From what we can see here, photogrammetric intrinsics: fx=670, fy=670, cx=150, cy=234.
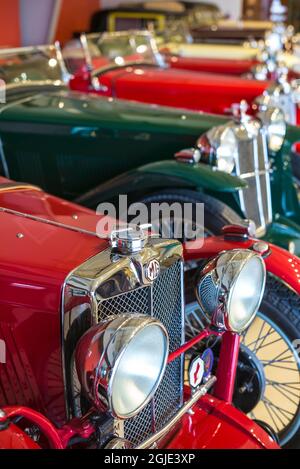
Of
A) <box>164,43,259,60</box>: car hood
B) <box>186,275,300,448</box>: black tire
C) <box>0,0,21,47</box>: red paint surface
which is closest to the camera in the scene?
<box>186,275,300,448</box>: black tire

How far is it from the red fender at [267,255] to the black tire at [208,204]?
67 cm

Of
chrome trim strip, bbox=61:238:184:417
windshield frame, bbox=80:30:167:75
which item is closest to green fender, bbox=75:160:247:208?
chrome trim strip, bbox=61:238:184:417

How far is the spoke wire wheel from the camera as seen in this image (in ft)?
8.39

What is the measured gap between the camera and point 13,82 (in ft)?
12.3

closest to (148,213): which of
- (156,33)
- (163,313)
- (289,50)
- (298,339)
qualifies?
(298,339)

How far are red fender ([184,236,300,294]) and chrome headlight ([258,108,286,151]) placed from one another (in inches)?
63.1

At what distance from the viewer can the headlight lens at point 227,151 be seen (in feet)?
11.1

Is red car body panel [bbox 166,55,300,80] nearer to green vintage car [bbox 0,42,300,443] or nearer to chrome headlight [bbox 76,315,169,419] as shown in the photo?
green vintage car [bbox 0,42,300,443]

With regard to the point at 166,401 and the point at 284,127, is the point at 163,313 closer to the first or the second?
the point at 166,401

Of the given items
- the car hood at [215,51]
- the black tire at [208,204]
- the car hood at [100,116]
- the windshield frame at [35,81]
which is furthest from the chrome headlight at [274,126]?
the car hood at [215,51]

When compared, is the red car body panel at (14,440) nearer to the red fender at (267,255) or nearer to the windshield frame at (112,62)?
the red fender at (267,255)

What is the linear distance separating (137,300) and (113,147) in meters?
1.93

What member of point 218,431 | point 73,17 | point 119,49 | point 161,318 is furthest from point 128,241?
point 73,17

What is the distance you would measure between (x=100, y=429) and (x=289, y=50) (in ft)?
24.5
